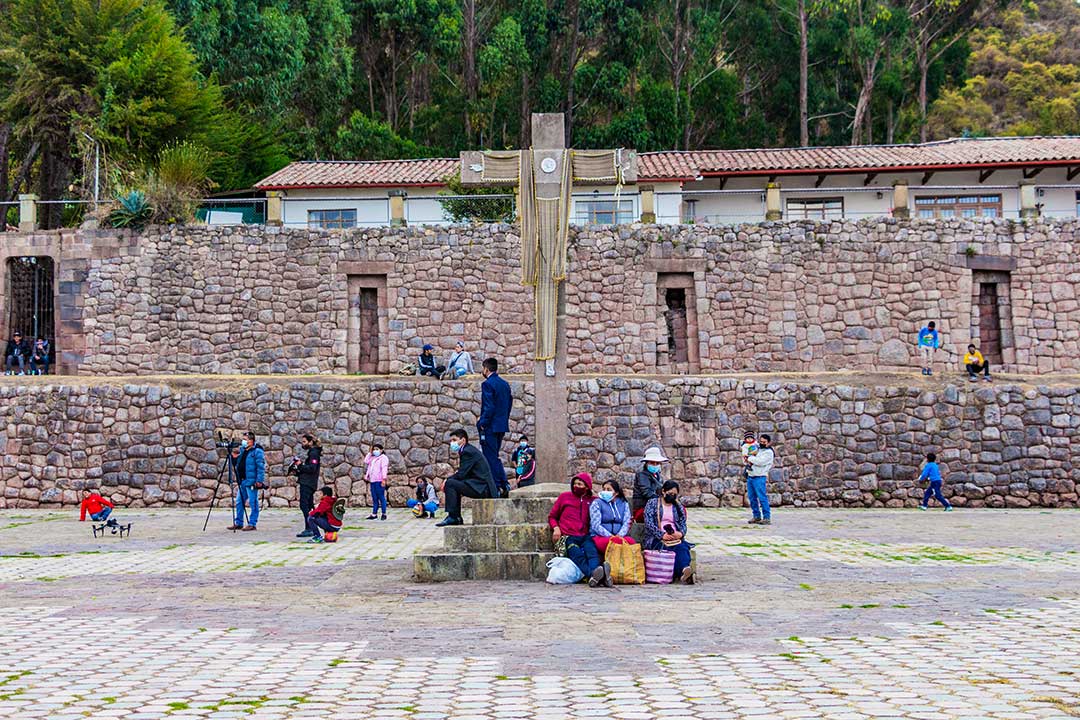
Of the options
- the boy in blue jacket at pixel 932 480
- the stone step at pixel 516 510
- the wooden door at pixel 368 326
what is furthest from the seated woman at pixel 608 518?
the wooden door at pixel 368 326

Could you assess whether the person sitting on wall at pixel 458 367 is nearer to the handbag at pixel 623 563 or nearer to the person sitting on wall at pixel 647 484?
the person sitting on wall at pixel 647 484

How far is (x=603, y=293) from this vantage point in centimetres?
2658

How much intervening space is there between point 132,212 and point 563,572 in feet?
64.2

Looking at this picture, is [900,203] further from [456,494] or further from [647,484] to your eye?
[456,494]

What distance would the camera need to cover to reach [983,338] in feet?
88.7

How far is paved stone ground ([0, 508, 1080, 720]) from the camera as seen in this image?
5527 millimetres

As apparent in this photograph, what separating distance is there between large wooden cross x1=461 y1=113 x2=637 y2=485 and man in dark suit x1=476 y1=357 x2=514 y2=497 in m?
0.49

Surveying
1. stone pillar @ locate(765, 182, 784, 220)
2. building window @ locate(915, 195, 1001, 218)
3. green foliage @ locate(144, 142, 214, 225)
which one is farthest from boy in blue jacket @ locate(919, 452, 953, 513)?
green foliage @ locate(144, 142, 214, 225)

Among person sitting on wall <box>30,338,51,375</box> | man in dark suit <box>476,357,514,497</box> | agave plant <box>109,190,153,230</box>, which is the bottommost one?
man in dark suit <box>476,357,514,497</box>

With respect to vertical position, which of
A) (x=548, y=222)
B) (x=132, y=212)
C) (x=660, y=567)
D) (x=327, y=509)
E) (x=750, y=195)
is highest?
(x=750, y=195)

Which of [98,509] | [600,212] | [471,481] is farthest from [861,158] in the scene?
[471,481]

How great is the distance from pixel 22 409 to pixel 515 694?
17.5 meters

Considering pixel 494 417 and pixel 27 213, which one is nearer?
pixel 494 417

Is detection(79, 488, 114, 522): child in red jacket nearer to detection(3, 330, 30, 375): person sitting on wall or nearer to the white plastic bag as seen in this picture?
the white plastic bag
